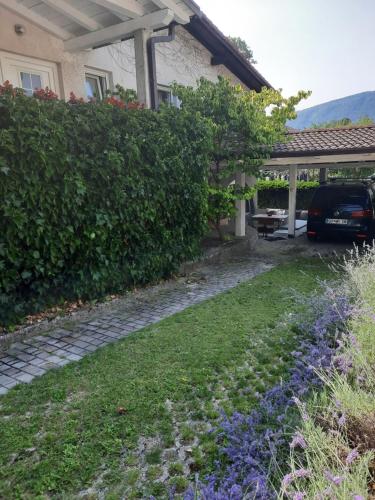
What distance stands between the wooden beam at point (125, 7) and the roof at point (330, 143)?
579 centimetres

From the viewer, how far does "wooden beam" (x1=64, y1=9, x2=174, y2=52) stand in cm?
704

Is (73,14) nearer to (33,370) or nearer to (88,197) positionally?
(88,197)

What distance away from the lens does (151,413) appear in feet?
10.8

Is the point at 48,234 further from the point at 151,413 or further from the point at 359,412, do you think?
the point at 359,412

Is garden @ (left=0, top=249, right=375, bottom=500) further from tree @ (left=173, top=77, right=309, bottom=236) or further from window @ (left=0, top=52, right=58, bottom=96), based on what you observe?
window @ (left=0, top=52, right=58, bottom=96)

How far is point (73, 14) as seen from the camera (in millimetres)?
7129

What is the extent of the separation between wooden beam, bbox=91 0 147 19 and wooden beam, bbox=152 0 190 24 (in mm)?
342

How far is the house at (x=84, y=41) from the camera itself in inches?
277

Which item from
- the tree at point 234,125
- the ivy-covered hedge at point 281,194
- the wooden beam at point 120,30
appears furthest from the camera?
the ivy-covered hedge at point 281,194

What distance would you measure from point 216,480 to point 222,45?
13107 mm

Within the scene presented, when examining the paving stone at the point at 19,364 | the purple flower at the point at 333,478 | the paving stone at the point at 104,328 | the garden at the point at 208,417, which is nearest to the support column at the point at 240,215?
the paving stone at the point at 104,328

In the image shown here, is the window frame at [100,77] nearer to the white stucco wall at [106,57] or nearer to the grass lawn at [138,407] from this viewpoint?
the white stucco wall at [106,57]

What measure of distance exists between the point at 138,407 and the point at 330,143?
1027 cm

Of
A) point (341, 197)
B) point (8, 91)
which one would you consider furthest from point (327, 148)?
point (8, 91)
